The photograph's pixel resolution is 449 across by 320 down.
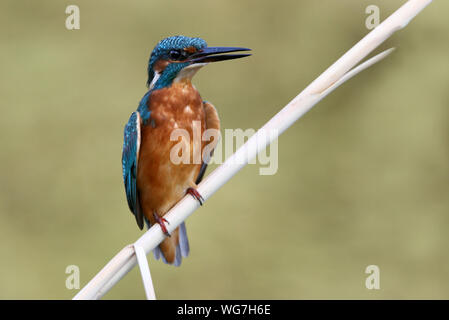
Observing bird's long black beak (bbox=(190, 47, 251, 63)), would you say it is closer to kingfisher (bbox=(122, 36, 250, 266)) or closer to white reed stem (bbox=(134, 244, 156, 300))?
kingfisher (bbox=(122, 36, 250, 266))

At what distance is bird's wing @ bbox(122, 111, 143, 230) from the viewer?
2.00m

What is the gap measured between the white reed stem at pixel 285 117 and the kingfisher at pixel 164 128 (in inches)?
19.6

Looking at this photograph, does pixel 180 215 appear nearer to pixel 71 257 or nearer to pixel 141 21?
pixel 71 257

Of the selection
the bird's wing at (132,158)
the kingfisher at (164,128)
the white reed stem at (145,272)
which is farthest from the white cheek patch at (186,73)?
the white reed stem at (145,272)

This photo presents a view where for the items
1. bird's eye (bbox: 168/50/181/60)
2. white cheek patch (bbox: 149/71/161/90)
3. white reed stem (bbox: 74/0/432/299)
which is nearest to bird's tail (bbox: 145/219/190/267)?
white cheek patch (bbox: 149/71/161/90)

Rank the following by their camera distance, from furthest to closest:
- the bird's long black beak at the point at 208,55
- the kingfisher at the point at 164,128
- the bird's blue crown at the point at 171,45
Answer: the kingfisher at the point at 164,128, the bird's blue crown at the point at 171,45, the bird's long black beak at the point at 208,55

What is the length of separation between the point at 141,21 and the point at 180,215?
8.60ft

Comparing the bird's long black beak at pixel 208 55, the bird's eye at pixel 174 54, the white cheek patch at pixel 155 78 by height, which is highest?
the bird's eye at pixel 174 54

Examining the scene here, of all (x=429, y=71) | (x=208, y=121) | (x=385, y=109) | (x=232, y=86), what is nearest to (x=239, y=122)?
(x=232, y=86)

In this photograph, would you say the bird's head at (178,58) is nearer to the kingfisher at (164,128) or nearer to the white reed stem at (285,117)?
the kingfisher at (164,128)

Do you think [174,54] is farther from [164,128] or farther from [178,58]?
[164,128]

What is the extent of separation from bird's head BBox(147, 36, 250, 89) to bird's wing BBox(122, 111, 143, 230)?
160 mm

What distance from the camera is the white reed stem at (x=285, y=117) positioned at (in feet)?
4.36
